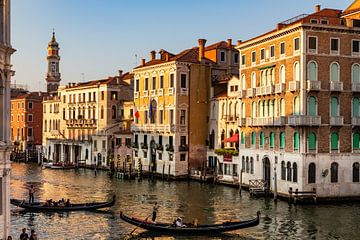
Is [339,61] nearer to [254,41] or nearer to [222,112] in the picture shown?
[254,41]

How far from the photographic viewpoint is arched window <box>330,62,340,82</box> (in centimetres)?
2880

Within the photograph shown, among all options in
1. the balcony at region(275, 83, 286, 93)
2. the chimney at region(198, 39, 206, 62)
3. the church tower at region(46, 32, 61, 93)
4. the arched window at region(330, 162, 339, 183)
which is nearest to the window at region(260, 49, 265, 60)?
the balcony at region(275, 83, 286, 93)

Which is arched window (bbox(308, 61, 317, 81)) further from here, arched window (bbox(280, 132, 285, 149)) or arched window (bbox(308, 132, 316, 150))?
arched window (bbox(280, 132, 285, 149))

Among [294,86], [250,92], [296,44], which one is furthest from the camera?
[250,92]

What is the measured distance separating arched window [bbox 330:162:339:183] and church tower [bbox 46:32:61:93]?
53.9 m

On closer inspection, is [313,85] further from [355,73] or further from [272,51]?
[272,51]

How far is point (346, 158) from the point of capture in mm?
29000

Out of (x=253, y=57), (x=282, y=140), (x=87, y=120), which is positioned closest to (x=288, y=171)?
(x=282, y=140)

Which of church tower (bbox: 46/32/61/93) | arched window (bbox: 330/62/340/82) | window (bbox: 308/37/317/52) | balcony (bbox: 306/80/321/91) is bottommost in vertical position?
balcony (bbox: 306/80/321/91)

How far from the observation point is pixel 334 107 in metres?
29.0

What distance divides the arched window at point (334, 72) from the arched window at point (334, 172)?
430 centimetres

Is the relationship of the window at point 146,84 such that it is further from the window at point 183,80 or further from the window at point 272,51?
the window at point 272,51

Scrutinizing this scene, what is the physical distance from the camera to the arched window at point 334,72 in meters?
28.8

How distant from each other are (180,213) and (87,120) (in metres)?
30.9
